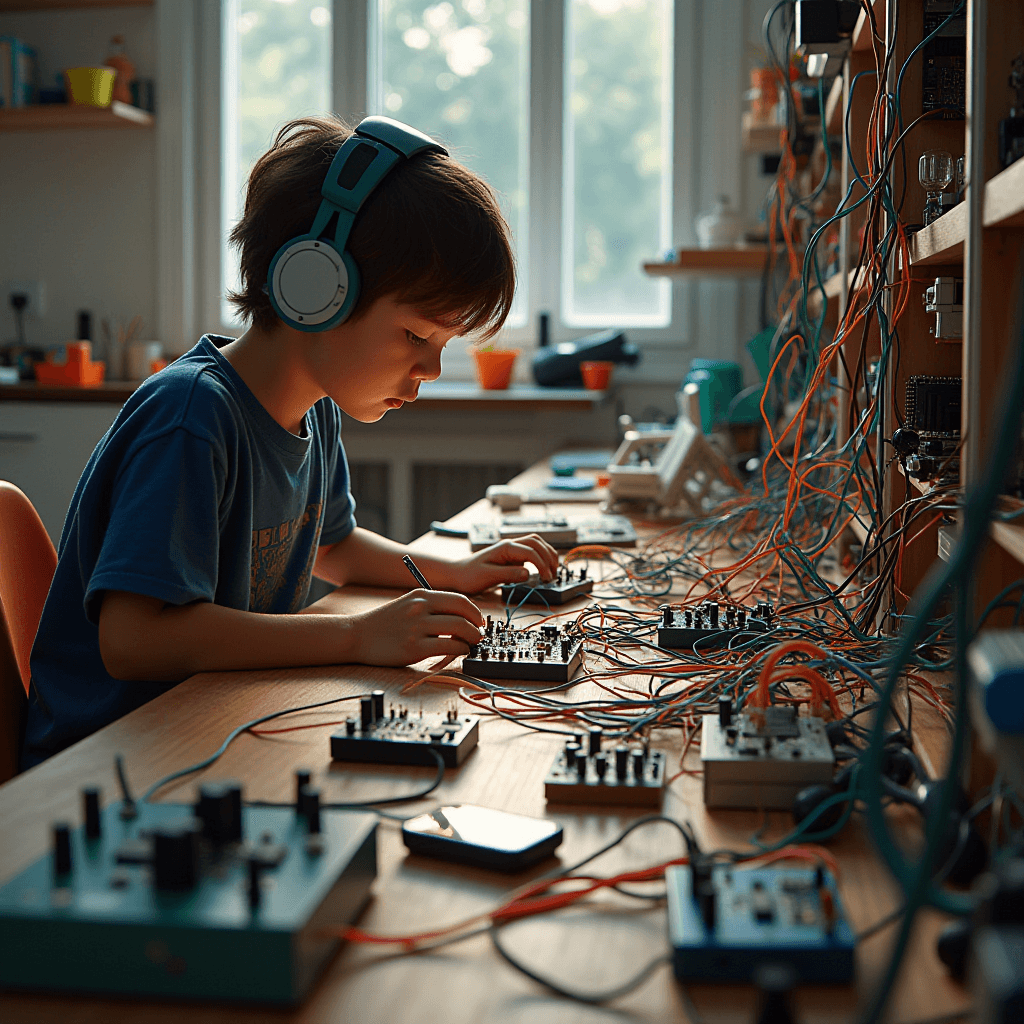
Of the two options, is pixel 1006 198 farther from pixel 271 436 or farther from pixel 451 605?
pixel 271 436

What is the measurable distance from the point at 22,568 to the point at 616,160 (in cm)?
263

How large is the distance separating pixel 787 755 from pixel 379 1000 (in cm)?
33

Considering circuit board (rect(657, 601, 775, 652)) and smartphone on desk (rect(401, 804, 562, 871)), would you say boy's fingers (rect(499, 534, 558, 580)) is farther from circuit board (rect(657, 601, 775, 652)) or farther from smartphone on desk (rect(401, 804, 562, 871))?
smartphone on desk (rect(401, 804, 562, 871))

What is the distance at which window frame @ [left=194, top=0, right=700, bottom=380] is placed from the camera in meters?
3.29

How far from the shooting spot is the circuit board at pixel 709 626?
104cm

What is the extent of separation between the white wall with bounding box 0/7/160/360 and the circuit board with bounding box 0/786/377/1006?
334cm

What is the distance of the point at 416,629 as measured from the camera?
99cm

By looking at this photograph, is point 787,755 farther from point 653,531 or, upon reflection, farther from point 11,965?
point 653,531

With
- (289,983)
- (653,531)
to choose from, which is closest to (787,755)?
(289,983)

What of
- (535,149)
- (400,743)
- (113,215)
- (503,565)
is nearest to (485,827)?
(400,743)

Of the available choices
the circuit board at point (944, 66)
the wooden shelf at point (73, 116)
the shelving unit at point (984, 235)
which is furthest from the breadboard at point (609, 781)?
the wooden shelf at point (73, 116)

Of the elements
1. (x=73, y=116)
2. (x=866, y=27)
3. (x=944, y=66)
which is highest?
(x=73, y=116)

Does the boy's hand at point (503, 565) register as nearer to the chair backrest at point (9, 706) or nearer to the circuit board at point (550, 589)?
the circuit board at point (550, 589)

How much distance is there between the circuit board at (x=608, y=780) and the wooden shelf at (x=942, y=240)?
479 millimetres
